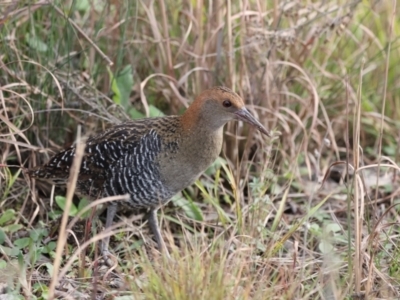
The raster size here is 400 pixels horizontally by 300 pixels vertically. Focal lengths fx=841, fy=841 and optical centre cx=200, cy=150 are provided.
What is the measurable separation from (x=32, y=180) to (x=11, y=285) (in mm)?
1460

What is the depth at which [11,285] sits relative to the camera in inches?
140

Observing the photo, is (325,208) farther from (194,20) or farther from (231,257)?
(231,257)

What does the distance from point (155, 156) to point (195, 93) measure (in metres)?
0.96

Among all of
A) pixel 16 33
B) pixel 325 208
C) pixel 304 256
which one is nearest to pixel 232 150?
pixel 325 208

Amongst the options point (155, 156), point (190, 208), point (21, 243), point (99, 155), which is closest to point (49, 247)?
point (21, 243)

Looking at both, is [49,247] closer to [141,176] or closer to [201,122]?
[141,176]

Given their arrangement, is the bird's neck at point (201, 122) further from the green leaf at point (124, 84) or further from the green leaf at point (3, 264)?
the green leaf at point (3, 264)

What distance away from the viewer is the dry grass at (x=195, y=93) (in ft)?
14.8

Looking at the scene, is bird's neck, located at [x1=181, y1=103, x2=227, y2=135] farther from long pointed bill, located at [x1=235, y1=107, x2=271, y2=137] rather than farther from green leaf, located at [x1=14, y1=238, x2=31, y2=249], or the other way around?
green leaf, located at [x1=14, y1=238, x2=31, y2=249]

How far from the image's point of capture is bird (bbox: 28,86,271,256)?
4516 mm

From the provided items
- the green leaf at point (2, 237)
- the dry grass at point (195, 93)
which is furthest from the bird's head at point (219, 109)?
the green leaf at point (2, 237)

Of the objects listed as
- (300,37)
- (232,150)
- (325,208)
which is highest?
(300,37)

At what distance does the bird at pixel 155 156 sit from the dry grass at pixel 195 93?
0.58 feet

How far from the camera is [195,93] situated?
5.41 meters
